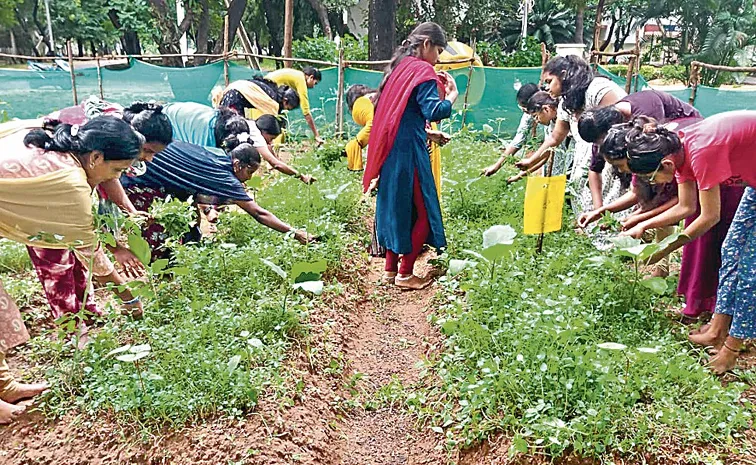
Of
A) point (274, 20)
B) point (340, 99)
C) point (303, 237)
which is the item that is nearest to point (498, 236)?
point (303, 237)

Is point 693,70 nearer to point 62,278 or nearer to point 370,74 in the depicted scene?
point 370,74

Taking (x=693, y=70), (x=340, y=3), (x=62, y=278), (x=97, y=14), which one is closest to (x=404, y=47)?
(x=62, y=278)

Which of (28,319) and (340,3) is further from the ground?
(340,3)

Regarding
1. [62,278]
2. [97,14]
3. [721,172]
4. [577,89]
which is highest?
[97,14]

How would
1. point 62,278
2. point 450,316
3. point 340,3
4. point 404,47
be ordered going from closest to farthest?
point 62,278, point 450,316, point 404,47, point 340,3

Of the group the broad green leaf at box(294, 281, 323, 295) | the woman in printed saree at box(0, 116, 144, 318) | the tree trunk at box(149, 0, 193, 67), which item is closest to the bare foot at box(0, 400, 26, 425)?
the woman in printed saree at box(0, 116, 144, 318)

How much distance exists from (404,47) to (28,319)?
2.64m

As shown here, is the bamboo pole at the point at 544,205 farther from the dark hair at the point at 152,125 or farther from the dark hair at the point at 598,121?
the dark hair at the point at 152,125

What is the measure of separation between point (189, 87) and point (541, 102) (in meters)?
5.75

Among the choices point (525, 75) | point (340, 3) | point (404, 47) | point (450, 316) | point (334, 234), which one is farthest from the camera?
point (340, 3)

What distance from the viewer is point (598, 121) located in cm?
323

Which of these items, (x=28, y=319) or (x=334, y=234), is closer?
(x=28, y=319)

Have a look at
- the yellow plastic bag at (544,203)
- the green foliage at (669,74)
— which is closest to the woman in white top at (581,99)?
the yellow plastic bag at (544,203)

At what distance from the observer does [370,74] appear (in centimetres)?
821
